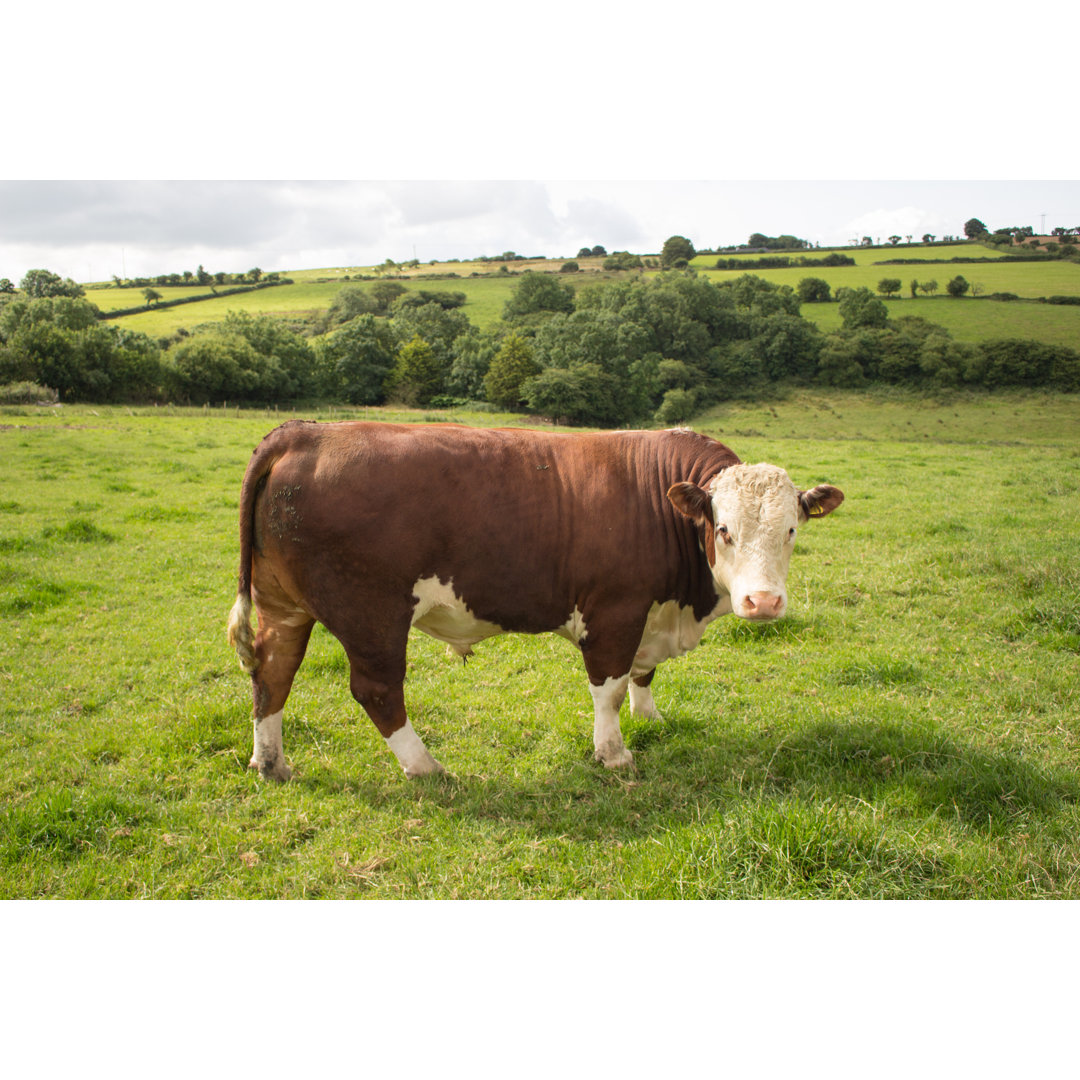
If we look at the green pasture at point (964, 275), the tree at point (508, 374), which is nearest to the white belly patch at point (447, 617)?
the green pasture at point (964, 275)

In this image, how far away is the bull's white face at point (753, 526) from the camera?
3935 mm

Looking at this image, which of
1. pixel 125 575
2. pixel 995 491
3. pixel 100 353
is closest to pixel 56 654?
pixel 125 575

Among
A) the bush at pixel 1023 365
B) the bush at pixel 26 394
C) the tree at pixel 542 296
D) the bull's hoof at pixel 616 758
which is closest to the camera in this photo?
the bull's hoof at pixel 616 758

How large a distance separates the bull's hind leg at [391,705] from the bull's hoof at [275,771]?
0.66 m

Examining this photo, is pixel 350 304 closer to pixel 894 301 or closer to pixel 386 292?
pixel 386 292

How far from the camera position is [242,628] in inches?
170

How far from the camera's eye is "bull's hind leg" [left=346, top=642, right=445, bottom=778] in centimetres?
435

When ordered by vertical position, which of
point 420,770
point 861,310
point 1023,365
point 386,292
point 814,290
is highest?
point 386,292

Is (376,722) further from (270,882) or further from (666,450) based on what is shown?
(666,450)

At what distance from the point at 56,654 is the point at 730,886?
6260 mm

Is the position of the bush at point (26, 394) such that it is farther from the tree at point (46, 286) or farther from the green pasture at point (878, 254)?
the green pasture at point (878, 254)

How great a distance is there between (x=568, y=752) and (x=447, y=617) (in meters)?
1.26

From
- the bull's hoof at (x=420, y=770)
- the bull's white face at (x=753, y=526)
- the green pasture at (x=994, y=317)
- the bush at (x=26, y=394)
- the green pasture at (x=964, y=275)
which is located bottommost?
the bull's hoof at (x=420, y=770)

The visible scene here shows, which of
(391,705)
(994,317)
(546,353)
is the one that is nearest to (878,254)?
(994,317)
